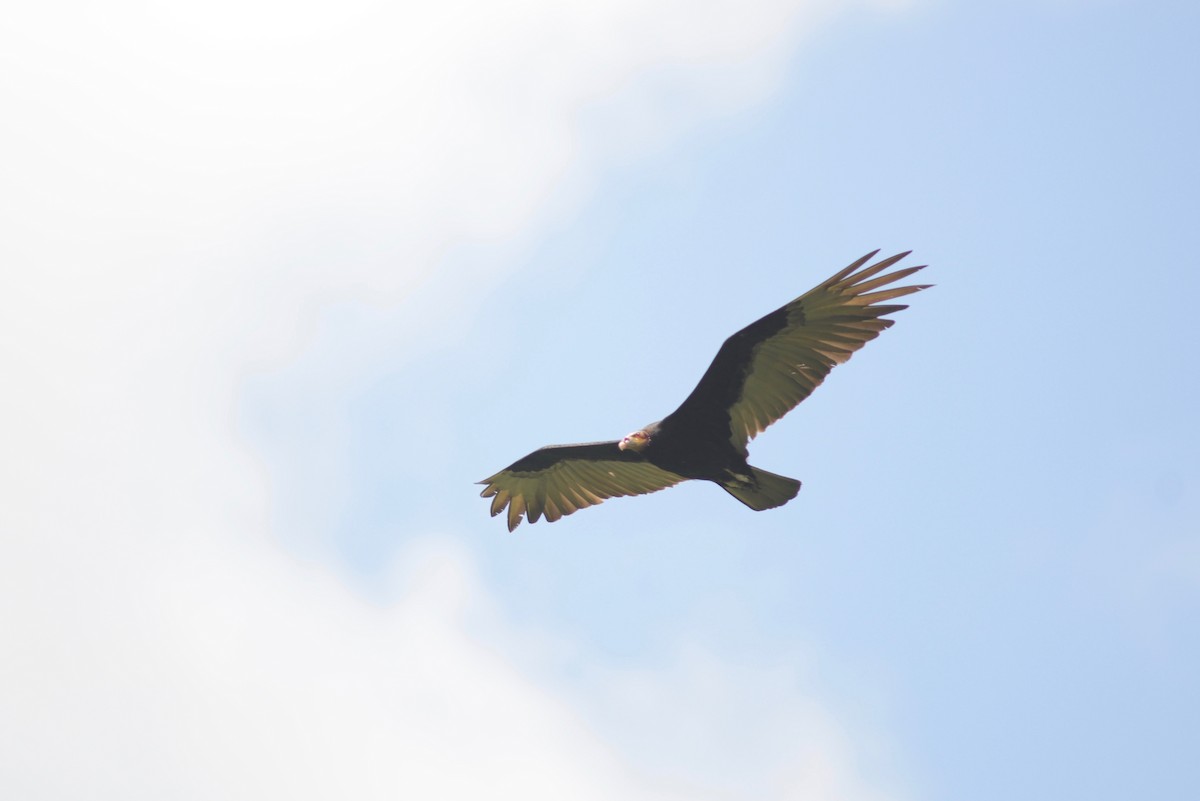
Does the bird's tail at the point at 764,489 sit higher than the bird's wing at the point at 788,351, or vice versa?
the bird's wing at the point at 788,351

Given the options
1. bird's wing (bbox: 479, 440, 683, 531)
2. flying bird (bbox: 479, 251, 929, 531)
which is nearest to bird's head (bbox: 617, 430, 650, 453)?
flying bird (bbox: 479, 251, 929, 531)

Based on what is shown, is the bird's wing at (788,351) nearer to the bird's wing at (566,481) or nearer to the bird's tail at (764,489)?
the bird's tail at (764,489)

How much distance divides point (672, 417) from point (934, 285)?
2.85 meters

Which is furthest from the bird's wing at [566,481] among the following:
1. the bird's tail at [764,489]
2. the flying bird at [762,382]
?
the bird's tail at [764,489]

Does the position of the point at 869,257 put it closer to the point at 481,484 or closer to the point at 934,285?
the point at 934,285

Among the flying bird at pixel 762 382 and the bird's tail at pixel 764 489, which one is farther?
the bird's tail at pixel 764 489

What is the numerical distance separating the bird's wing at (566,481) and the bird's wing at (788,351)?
5.09 feet

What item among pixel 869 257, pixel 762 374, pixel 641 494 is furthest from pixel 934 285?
pixel 641 494

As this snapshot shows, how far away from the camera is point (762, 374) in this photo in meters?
A: 13.2

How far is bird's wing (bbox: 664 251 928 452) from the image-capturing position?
12.7 m

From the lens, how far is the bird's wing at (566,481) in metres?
14.9

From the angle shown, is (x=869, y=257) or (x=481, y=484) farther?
(x=481, y=484)

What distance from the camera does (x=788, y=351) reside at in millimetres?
13070

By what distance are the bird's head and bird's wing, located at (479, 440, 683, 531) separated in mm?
1014
